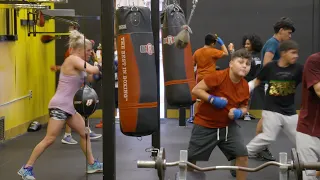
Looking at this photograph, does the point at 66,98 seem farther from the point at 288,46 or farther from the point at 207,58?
the point at 207,58

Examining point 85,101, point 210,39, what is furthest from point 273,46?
point 85,101

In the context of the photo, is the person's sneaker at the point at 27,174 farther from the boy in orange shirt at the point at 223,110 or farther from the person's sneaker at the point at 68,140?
the person's sneaker at the point at 68,140

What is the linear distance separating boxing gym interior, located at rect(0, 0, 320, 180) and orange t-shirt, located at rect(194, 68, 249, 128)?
1.48ft

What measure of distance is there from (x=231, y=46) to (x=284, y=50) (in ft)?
13.9

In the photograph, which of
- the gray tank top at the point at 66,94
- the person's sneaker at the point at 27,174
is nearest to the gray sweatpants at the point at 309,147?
the gray tank top at the point at 66,94

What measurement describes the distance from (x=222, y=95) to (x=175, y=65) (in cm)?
87

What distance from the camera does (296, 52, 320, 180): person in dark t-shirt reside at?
3.79 m

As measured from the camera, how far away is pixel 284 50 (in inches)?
195

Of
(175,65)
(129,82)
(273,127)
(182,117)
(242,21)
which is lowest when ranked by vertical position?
(182,117)

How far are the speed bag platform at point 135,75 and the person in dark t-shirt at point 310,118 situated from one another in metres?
1.27

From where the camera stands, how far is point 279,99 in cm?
515

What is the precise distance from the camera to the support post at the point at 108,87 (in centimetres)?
445

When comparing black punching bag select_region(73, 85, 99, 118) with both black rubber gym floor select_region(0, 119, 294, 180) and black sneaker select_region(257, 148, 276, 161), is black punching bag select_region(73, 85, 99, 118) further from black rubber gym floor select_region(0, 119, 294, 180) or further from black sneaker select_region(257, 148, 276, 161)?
black sneaker select_region(257, 148, 276, 161)

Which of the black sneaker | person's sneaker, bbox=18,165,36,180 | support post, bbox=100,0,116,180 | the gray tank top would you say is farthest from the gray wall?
support post, bbox=100,0,116,180
